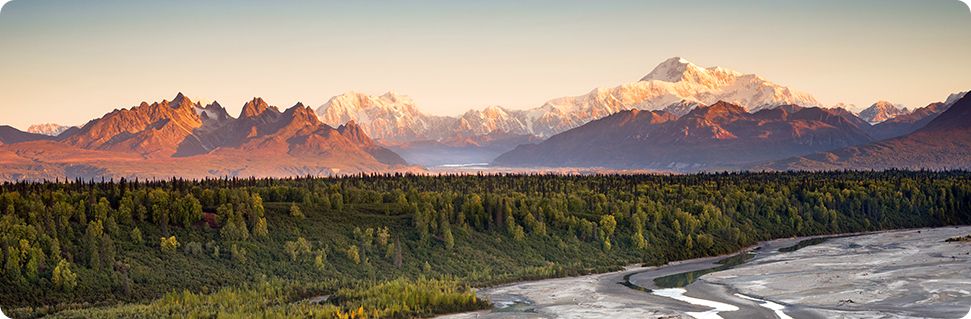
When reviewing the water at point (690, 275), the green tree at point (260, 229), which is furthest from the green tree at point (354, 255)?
the water at point (690, 275)

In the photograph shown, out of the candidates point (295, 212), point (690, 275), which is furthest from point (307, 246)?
point (690, 275)

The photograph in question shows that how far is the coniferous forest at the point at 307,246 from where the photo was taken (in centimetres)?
9962

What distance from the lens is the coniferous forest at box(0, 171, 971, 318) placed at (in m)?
99.6

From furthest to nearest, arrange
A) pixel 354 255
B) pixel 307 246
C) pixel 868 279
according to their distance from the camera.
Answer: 1. pixel 354 255
2. pixel 307 246
3. pixel 868 279

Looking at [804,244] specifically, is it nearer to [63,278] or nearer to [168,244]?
[168,244]

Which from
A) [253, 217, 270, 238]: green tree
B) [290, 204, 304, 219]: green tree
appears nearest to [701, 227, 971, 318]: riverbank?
[253, 217, 270, 238]: green tree

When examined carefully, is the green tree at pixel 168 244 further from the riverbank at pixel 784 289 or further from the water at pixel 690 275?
the water at pixel 690 275

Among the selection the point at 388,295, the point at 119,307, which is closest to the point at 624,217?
the point at 388,295

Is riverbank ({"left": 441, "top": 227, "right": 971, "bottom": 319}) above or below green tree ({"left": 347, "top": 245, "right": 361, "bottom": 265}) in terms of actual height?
below

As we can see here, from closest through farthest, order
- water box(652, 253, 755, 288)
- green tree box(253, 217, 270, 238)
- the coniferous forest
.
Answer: the coniferous forest < water box(652, 253, 755, 288) < green tree box(253, 217, 270, 238)

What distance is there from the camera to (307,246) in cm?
12594

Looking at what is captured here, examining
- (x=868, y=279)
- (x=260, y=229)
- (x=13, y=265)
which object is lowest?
(x=868, y=279)

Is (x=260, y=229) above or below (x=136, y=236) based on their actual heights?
above

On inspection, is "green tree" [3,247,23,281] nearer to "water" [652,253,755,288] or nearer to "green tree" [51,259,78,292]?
"green tree" [51,259,78,292]
